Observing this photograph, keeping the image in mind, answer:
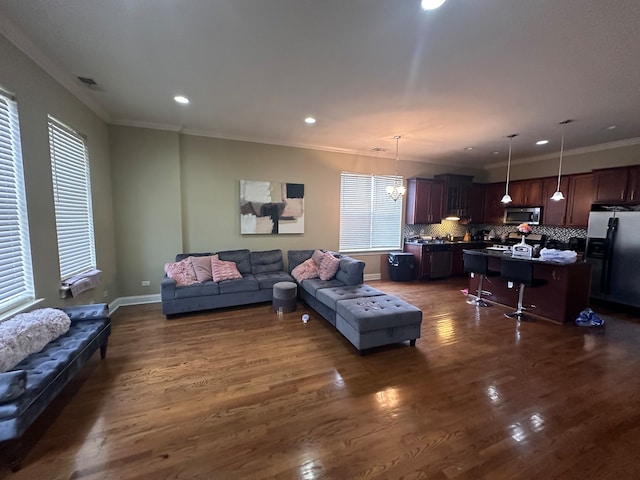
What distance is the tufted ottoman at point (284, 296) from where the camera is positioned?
393 centimetres

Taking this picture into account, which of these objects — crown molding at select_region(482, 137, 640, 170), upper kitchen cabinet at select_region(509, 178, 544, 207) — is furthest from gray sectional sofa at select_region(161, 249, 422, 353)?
crown molding at select_region(482, 137, 640, 170)

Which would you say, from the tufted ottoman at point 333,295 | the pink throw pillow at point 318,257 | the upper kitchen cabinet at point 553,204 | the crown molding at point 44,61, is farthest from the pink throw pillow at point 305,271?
the upper kitchen cabinet at point 553,204

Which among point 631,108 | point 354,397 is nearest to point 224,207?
point 354,397

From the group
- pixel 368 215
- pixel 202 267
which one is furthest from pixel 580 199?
pixel 202 267

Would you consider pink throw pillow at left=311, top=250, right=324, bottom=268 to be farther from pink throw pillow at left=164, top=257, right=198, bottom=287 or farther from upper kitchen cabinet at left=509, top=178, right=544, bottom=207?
upper kitchen cabinet at left=509, top=178, right=544, bottom=207

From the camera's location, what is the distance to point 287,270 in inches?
205

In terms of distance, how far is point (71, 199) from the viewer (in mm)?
3072

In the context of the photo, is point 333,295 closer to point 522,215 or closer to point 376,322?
point 376,322

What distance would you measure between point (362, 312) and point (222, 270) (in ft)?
8.04

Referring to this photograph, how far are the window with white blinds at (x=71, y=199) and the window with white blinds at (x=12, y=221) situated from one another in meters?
0.47

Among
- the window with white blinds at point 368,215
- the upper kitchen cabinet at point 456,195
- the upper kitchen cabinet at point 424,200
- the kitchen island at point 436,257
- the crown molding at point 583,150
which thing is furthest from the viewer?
the upper kitchen cabinet at point 456,195

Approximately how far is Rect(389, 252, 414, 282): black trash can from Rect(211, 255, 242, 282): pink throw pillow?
3445 mm

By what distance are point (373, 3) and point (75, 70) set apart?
297 centimetres

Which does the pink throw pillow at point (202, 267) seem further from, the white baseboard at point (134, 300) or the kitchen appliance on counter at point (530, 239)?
the kitchen appliance on counter at point (530, 239)
